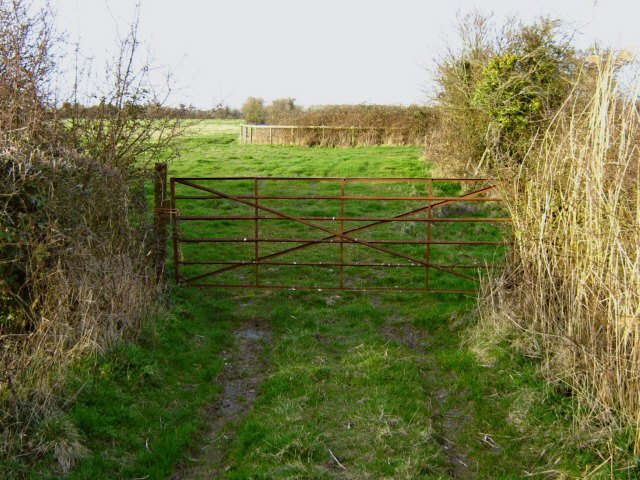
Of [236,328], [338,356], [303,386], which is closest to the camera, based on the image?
[303,386]

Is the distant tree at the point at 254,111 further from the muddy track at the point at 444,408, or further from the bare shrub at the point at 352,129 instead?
the muddy track at the point at 444,408

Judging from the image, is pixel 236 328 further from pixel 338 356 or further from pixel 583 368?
pixel 583 368

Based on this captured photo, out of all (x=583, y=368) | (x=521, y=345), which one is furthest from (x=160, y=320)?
(x=583, y=368)

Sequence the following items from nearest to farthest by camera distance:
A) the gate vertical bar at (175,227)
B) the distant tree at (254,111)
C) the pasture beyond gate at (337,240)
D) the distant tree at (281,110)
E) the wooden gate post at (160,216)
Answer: the wooden gate post at (160,216) < the gate vertical bar at (175,227) < the pasture beyond gate at (337,240) < the distant tree at (281,110) < the distant tree at (254,111)

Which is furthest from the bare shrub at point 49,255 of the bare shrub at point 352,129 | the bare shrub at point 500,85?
the bare shrub at point 352,129

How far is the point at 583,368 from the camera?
15.4 feet

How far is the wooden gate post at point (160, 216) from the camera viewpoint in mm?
7573

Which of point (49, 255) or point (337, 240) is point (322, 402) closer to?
point (49, 255)

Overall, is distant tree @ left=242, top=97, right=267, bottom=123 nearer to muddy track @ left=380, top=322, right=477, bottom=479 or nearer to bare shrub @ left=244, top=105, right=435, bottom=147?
bare shrub @ left=244, top=105, right=435, bottom=147

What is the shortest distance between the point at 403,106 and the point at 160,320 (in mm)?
22003

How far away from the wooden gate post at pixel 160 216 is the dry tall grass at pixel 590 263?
4347mm

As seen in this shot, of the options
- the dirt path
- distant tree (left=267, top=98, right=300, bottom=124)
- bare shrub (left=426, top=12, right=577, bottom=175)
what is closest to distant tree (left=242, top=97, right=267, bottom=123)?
distant tree (left=267, top=98, right=300, bottom=124)

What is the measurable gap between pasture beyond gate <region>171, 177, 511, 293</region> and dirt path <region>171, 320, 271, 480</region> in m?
1.46

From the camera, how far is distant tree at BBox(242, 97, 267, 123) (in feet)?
112
